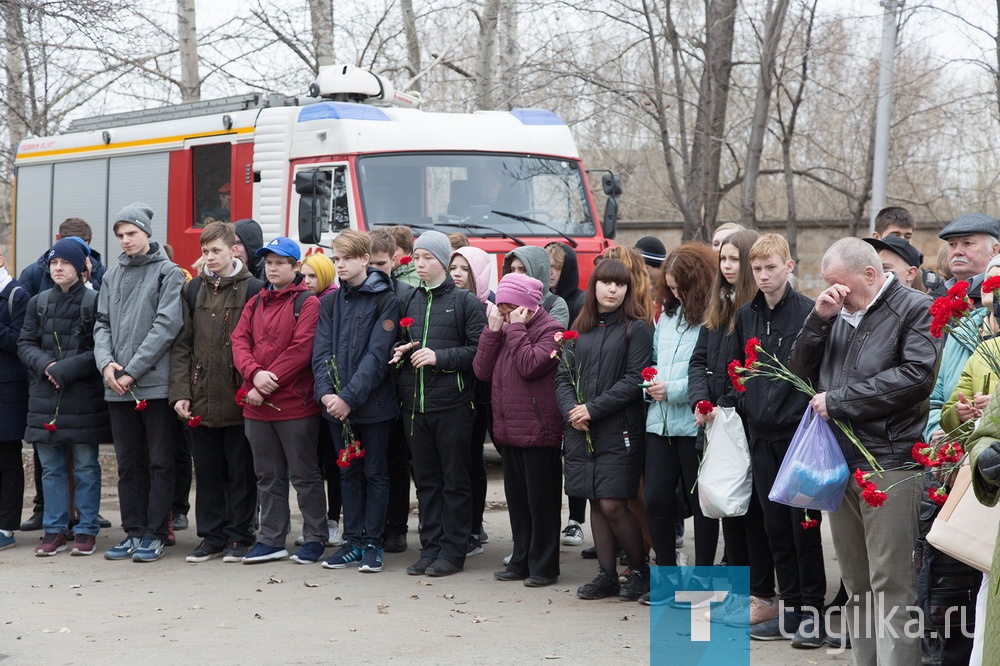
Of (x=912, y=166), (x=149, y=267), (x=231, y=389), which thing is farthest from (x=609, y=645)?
(x=912, y=166)

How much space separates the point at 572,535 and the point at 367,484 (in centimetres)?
167

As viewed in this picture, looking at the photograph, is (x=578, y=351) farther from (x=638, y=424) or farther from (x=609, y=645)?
(x=609, y=645)

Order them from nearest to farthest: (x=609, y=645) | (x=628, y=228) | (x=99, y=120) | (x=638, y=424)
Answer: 1. (x=609, y=645)
2. (x=638, y=424)
3. (x=99, y=120)
4. (x=628, y=228)

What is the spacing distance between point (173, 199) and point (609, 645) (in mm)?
8801

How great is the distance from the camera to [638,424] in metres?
6.75

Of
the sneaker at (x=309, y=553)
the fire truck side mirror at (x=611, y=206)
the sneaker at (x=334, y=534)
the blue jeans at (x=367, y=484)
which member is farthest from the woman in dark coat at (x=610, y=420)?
the fire truck side mirror at (x=611, y=206)

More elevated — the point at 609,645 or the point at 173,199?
the point at 173,199

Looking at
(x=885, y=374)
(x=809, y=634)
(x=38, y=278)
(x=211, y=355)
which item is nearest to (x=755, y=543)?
(x=809, y=634)

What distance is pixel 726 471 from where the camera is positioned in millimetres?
6059

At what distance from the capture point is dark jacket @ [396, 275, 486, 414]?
7.43 meters

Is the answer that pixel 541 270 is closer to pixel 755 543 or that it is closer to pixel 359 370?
pixel 359 370

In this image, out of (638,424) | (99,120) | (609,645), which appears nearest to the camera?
(609,645)

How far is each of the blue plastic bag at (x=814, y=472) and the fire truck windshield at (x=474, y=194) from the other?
6.25 m

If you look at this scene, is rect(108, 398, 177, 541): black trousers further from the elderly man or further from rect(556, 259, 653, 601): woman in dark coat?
the elderly man
